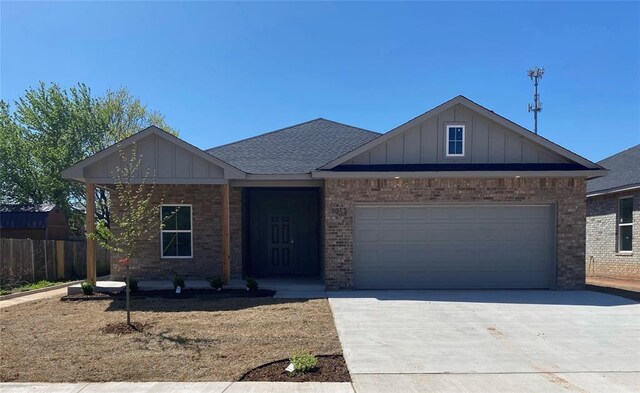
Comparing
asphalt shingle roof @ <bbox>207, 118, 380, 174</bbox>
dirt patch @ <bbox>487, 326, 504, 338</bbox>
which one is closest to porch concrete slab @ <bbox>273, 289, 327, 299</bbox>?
asphalt shingle roof @ <bbox>207, 118, 380, 174</bbox>

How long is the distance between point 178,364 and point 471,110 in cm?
901

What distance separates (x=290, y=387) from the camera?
466 cm

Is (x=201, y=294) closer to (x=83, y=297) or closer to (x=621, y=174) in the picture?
(x=83, y=297)

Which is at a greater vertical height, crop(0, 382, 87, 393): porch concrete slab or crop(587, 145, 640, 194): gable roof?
crop(587, 145, 640, 194): gable roof

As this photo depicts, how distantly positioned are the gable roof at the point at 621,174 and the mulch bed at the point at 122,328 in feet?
48.9

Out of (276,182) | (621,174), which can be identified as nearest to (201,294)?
(276,182)

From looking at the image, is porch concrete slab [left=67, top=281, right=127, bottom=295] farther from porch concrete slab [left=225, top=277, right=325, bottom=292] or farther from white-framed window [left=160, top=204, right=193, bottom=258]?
porch concrete slab [left=225, top=277, right=325, bottom=292]

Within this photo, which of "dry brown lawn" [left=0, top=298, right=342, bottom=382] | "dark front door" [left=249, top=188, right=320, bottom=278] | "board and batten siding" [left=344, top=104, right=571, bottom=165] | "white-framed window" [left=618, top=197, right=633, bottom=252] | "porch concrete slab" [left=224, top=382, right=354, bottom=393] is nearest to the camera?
"porch concrete slab" [left=224, top=382, right=354, bottom=393]

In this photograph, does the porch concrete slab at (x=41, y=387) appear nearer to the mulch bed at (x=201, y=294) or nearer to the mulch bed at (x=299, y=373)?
the mulch bed at (x=299, y=373)

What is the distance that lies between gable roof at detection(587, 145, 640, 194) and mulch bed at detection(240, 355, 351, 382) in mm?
13228

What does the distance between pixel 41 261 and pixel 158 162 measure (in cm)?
731

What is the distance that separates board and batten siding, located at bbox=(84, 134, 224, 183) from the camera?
10.5 metres

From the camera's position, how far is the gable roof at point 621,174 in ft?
47.5

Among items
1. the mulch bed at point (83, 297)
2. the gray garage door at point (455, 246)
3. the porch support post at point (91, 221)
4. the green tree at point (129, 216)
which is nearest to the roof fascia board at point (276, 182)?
the gray garage door at point (455, 246)
